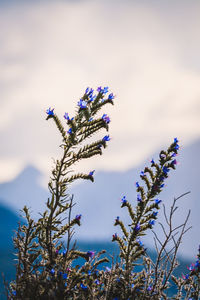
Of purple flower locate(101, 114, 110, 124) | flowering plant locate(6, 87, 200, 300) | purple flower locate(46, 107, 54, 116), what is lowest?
flowering plant locate(6, 87, 200, 300)

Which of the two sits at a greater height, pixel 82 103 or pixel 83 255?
pixel 82 103

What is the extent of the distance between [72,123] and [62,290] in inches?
82.7

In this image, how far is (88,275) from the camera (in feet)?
11.6

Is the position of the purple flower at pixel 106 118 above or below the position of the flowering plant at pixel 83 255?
above

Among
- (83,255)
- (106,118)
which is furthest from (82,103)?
(83,255)

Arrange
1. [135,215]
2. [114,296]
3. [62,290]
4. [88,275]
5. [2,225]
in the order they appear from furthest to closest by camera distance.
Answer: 1. [2,225]
2. [135,215]
3. [114,296]
4. [88,275]
5. [62,290]

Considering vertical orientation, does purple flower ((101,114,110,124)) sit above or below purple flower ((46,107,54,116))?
below

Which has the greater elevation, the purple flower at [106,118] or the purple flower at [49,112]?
the purple flower at [49,112]

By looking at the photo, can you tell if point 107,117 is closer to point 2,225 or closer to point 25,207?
point 25,207

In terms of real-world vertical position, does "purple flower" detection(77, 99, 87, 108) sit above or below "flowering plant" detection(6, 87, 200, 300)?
above

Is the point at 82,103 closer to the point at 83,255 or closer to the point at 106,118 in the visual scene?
the point at 106,118

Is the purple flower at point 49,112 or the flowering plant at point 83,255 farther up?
the purple flower at point 49,112

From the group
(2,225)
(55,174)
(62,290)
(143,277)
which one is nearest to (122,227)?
(143,277)

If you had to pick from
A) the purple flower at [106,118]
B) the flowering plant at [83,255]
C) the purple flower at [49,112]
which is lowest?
the flowering plant at [83,255]
